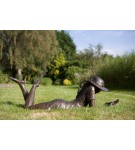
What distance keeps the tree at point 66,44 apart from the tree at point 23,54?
61 cm

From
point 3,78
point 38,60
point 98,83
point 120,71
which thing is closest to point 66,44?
point 38,60

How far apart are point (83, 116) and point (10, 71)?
5990 millimetres

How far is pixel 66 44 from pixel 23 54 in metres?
2.86

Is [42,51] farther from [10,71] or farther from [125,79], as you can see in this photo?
[125,79]

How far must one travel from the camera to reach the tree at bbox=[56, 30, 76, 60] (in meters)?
11.4

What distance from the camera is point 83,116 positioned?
5.13 m

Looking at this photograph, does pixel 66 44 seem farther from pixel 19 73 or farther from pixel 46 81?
pixel 19 73

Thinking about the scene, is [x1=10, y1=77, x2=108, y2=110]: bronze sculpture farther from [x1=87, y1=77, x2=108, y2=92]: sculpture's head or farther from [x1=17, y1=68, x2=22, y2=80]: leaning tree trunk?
[x1=17, y1=68, x2=22, y2=80]: leaning tree trunk

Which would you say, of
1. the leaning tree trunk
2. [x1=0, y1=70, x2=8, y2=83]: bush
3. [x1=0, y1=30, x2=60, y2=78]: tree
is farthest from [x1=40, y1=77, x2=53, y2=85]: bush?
[x1=0, y1=70, x2=8, y2=83]: bush

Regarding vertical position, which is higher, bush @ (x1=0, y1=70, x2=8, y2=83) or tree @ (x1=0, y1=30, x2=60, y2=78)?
tree @ (x1=0, y1=30, x2=60, y2=78)

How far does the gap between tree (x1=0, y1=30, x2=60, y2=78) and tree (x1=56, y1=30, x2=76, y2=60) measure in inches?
24.0

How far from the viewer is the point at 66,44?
13.1 metres
